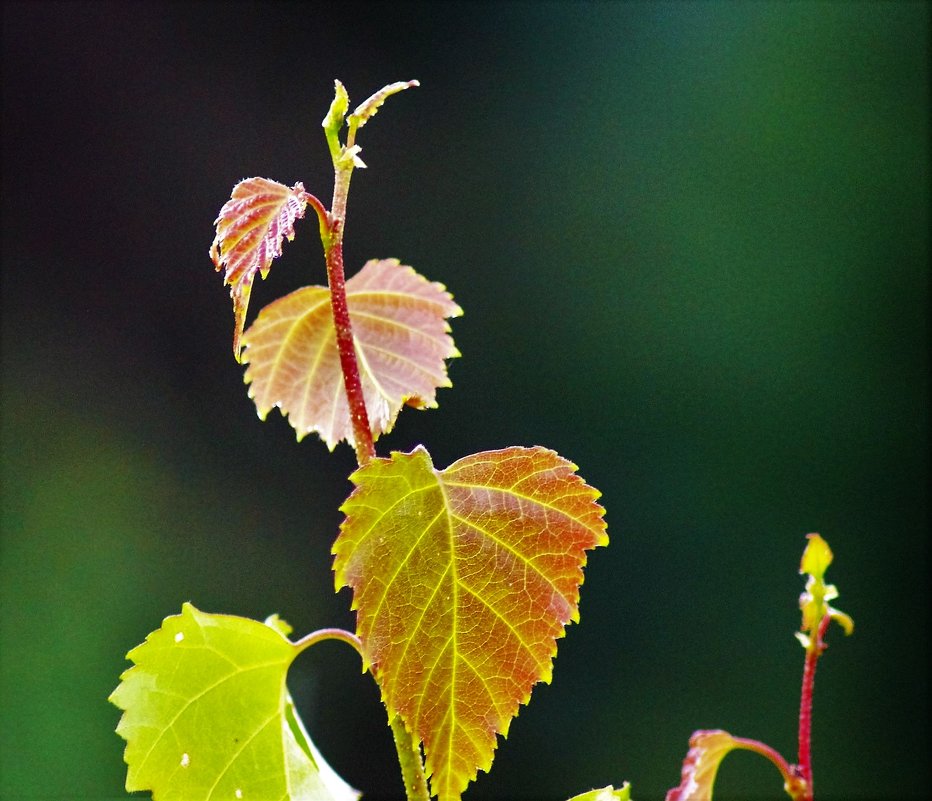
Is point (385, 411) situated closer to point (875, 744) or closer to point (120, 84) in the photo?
point (120, 84)

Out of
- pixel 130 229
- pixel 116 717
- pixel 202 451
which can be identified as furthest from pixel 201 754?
pixel 130 229

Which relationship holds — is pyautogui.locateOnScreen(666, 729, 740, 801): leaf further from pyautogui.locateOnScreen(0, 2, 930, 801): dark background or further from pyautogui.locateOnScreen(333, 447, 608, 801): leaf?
pyautogui.locateOnScreen(0, 2, 930, 801): dark background

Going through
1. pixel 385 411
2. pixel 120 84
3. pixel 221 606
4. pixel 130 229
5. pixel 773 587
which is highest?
pixel 120 84

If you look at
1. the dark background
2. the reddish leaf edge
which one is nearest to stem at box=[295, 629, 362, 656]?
the reddish leaf edge

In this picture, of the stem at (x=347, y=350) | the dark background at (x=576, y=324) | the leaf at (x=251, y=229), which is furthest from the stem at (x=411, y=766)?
the dark background at (x=576, y=324)

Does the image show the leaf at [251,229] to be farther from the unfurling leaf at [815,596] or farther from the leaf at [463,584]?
the unfurling leaf at [815,596]

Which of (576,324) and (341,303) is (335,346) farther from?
(576,324)
